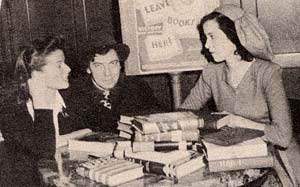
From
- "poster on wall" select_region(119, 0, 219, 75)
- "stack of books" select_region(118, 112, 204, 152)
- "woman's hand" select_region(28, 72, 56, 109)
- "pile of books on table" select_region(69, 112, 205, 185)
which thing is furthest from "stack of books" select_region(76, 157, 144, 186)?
"poster on wall" select_region(119, 0, 219, 75)

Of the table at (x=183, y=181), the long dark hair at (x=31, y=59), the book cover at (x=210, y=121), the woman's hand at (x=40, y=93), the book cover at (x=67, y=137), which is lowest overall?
the table at (x=183, y=181)

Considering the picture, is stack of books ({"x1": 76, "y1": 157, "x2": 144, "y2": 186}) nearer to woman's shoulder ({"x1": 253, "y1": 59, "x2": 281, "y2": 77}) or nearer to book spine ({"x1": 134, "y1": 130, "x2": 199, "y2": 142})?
book spine ({"x1": 134, "y1": 130, "x2": 199, "y2": 142})

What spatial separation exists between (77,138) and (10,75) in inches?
50.7

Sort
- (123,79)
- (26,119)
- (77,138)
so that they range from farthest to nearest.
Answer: (123,79), (26,119), (77,138)

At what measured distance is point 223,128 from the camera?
6.93ft

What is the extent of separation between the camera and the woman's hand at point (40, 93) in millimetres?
2580

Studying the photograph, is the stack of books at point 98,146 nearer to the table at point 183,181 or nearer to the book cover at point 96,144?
the book cover at point 96,144

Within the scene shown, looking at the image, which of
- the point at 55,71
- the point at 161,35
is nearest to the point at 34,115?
the point at 55,71

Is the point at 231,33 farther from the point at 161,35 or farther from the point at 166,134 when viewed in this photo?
the point at 166,134

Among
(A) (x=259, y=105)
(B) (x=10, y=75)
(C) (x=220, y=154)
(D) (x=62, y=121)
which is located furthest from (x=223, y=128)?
(B) (x=10, y=75)

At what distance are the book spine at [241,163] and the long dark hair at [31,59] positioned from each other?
1222 millimetres

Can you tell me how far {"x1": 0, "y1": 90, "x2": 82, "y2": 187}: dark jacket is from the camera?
7.45ft

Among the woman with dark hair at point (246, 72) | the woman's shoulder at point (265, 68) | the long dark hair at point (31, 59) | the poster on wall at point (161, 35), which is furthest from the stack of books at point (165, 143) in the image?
the poster on wall at point (161, 35)

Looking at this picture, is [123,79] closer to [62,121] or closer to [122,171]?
[62,121]
